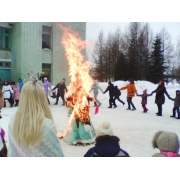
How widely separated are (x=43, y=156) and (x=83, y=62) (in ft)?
13.2

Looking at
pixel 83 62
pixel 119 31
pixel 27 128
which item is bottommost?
pixel 27 128

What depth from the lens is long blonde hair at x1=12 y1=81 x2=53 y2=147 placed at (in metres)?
1.92

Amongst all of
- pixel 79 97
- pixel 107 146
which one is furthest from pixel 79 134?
pixel 107 146

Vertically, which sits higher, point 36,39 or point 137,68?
point 36,39

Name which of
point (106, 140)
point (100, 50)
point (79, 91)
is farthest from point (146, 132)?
point (100, 50)

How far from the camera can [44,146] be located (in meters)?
2.01

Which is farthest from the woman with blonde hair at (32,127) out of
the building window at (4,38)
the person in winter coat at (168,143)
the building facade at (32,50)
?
the building window at (4,38)

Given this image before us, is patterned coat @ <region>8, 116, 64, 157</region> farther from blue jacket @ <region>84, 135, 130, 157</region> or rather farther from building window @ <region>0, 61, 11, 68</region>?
building window @ <region>0, 61, 11, 68</region>

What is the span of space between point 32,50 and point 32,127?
56.4 feet

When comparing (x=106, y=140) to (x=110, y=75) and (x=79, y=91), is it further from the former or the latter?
(x=110, y=75)

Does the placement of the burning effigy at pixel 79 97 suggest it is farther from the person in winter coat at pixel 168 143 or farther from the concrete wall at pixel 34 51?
the concrete wall at pixel 34 51

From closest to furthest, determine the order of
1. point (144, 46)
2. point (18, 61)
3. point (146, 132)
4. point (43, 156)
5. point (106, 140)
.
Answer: point (43, 156), point (106, 140), point (146, 132), point (18, 61), point (144, 46)

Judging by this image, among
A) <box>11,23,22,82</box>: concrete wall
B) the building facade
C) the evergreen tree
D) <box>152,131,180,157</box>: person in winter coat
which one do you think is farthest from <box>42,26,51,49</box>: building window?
<box>152,131,180,157</box>: person in winter coat

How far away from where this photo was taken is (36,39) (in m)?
18.3
